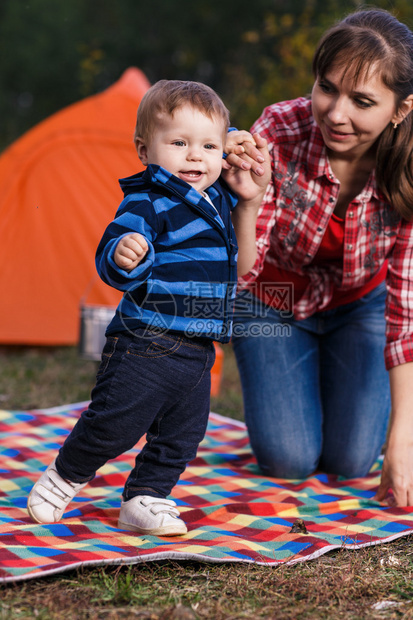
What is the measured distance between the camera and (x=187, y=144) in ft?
5.43

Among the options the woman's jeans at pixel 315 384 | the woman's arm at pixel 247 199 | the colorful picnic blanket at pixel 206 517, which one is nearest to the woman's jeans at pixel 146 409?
the colorful picnic blanket at pixel 206 517

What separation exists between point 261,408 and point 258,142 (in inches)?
38.8

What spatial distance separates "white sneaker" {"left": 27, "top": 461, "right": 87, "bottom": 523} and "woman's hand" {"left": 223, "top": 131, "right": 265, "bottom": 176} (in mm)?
907

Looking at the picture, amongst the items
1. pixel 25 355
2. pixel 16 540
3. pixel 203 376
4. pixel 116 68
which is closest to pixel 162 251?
pixel 203 376

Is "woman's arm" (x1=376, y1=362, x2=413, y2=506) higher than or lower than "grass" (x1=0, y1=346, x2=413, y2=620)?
higher

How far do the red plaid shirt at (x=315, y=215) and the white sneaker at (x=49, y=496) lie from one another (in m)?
0.86

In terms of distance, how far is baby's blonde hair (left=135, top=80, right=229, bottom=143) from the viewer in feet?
5.36

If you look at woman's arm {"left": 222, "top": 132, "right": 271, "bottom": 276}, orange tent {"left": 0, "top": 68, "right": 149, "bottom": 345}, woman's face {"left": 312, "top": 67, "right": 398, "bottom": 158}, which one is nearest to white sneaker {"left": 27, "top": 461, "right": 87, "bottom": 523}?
woman's arm {"left": 222, "top": 132, "right": 271, "bottom": 276}

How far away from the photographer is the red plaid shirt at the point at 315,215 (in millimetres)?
2219

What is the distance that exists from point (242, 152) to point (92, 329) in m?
2.08

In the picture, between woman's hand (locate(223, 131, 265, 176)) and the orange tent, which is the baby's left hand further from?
the orange tent

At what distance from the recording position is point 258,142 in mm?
1902

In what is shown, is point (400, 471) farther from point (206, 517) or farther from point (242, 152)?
point (242, 152)

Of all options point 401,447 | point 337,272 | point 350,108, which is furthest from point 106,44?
point 401,447
